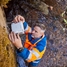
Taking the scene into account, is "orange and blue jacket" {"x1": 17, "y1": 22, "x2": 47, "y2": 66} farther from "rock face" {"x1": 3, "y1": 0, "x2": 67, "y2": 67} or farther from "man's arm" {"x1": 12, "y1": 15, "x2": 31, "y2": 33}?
"rock face" {"x1": 3, "y1": 0, "x2": 67, "y2": 67}

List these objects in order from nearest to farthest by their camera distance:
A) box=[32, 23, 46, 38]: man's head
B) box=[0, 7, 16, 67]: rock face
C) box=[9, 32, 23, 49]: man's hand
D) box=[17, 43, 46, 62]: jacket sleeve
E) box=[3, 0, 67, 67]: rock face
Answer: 1. box=[0, 7, 16, 67]: rock face
2. box=[9, 32, 23, 49]: man's hand
3. box=[17, 43, 46, 62]: jacket sleeve
4. box=[32, 23, 46, 38]: man's head
5. box=[3, 0, 67, 67]: rock face

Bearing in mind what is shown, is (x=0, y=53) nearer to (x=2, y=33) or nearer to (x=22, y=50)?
(x=2, y=33)

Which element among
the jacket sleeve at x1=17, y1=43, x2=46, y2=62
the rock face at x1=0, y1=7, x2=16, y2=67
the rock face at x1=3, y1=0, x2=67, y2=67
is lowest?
the rock face at x1=3, y1=0, x2=67, y2=67

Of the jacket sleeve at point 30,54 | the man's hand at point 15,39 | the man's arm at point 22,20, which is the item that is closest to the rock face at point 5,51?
the man's hand at point 15,39

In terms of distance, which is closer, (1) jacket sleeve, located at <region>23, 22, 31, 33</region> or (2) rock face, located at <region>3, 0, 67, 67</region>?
(1) jacket sleeve, located at <region>23, 22, 31, 33</region>

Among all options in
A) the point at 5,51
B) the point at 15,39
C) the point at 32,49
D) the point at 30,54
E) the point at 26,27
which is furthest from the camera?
the point at 26,27

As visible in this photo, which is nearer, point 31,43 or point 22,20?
point 22,20

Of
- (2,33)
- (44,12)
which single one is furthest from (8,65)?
(44,12)

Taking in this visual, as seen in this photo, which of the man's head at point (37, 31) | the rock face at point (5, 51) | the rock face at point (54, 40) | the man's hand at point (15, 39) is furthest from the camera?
the rock face at point (54, 40)

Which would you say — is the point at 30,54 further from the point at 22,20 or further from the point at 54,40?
the point at 54,40

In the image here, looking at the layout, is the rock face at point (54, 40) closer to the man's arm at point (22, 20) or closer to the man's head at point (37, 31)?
the man's arm at point (22, 20)

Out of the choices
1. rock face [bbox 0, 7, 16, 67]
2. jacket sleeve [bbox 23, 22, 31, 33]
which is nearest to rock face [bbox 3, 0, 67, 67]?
jacket sleeve [bbox 23, 22, 31, 33]

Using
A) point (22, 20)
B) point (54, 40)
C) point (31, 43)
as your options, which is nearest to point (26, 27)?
point (22, 20)

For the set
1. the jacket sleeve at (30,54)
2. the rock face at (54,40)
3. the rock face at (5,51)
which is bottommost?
the rock face at (54,40)
